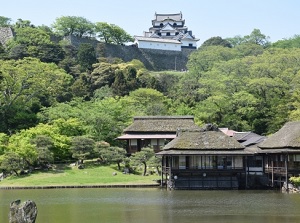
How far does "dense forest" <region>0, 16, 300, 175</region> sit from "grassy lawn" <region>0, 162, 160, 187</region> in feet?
4.02

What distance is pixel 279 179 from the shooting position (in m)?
38.2

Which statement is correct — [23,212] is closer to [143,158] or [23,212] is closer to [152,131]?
[143,158]

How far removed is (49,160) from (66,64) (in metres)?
32.1

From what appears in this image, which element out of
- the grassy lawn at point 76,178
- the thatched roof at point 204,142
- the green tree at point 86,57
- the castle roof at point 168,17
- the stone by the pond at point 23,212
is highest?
the castle roof at point 168,17

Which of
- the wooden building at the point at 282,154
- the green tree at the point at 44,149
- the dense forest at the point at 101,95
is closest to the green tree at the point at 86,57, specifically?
the dense forest at the point at 101,95

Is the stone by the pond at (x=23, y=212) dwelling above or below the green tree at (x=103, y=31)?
below

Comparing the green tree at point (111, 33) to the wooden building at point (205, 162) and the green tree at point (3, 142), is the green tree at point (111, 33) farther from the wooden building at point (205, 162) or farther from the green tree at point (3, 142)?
the wooden building at point (205, 162)

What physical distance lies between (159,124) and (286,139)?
15536 millimetres

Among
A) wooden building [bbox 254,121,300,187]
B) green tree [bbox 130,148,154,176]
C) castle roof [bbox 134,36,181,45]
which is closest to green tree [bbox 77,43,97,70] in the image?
castle roof [bbox 134,36,181,45]

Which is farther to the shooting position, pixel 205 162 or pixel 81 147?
pixel 81 147

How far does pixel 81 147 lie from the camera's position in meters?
44.2

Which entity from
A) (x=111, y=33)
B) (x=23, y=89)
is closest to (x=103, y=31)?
(x=111, y=33)

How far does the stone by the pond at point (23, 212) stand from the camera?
62.6 feet

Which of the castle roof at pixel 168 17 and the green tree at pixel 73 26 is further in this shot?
the castle roof at pixel 168 17
